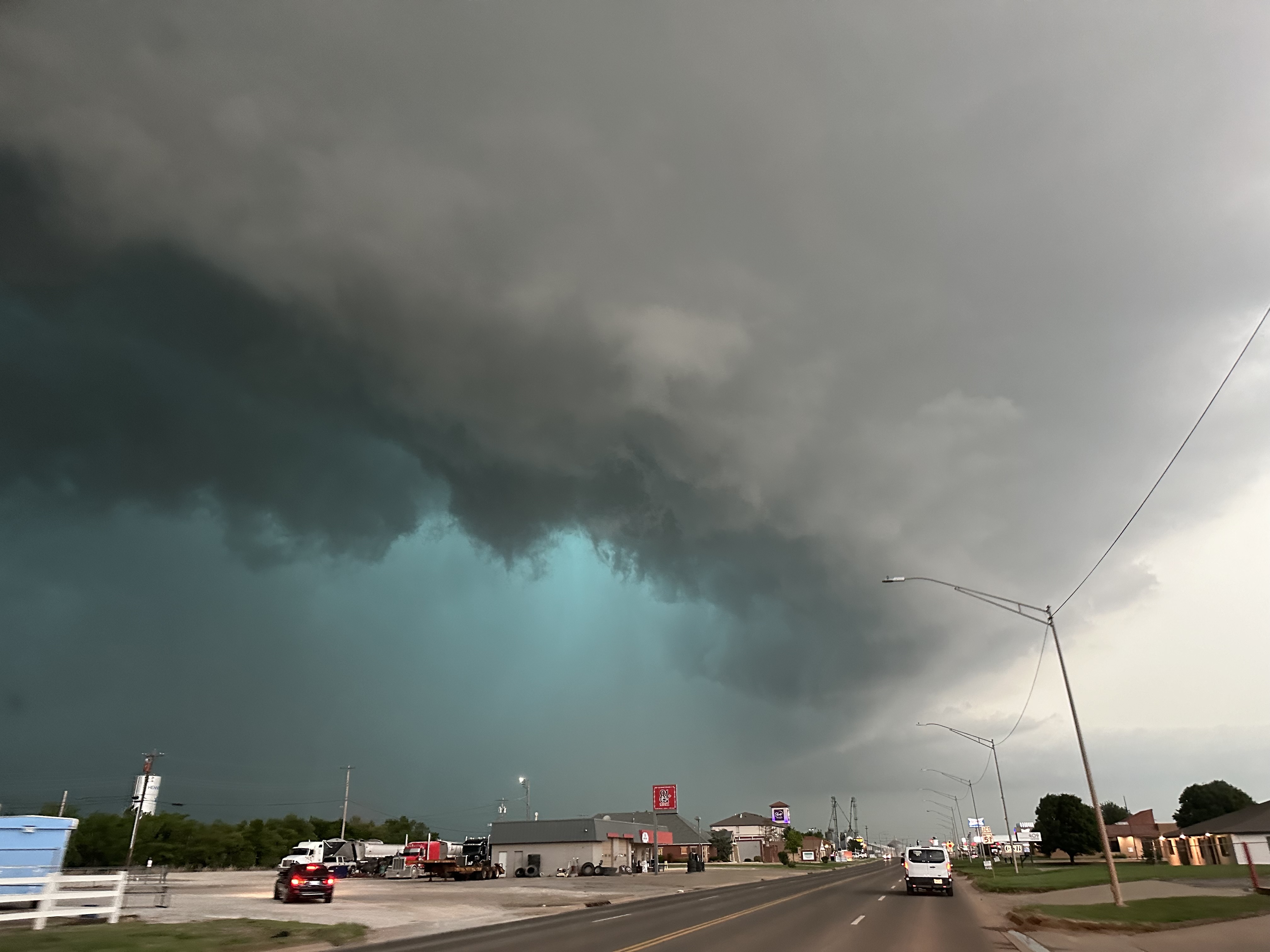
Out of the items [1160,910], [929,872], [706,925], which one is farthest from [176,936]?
[929,872]

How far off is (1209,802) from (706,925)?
188m

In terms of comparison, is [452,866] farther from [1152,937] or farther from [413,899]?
[1152,937]

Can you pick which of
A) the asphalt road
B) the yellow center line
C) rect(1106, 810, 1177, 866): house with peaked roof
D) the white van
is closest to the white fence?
the asphalt road

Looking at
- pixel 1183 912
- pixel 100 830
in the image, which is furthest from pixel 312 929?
pixel 100 830

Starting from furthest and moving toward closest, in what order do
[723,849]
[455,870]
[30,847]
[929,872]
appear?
[723,849] < [455,870] < [929,872] < [30,847]

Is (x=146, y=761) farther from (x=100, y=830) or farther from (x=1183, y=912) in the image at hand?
(x=1183, y=912)

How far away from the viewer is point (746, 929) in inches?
997

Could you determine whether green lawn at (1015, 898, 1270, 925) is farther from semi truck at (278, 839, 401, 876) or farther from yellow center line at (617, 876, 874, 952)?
semi truck at (278, 839, 401, 876)

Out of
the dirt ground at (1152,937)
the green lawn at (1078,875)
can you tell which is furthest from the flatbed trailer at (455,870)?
the dirt ground at (1152,937)

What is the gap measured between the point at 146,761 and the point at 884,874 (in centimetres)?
9953

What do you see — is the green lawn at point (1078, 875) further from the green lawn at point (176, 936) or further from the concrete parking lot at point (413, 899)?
the green lawn at point (176, 936)

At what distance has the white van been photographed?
154 feet

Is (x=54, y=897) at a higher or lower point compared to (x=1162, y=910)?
higher

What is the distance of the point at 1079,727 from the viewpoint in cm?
3381
